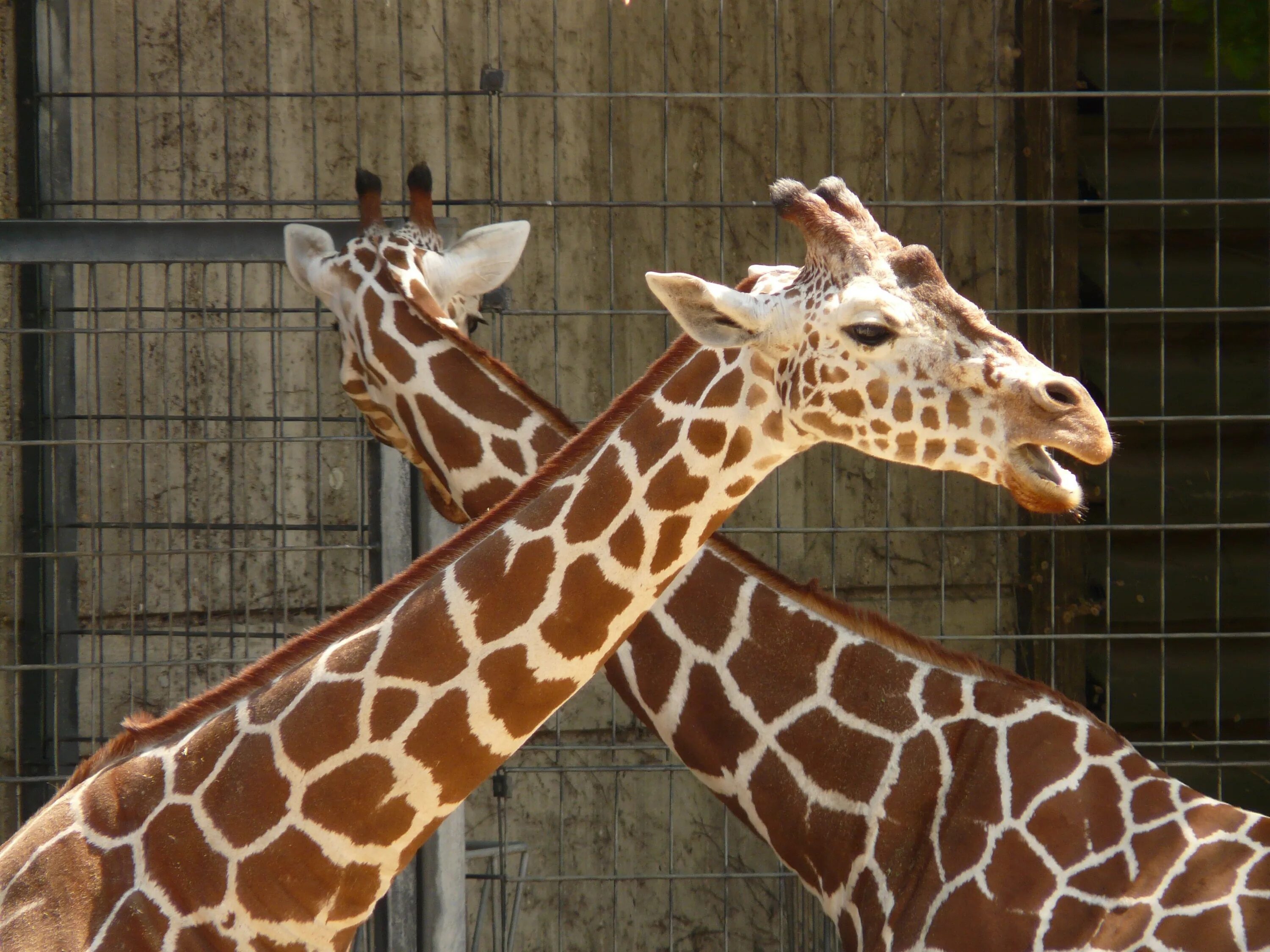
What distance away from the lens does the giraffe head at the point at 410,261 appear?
3.22 metres

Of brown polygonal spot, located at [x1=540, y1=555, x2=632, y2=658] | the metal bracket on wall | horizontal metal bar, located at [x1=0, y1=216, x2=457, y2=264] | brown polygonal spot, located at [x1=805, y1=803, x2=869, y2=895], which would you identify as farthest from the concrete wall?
brown polygonal spot, located at [x1=540, y1=555, x2=632, y2=658]

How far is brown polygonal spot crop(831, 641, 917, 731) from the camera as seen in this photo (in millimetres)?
2500

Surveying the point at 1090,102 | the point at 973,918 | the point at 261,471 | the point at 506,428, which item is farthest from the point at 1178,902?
the point at 1090,102

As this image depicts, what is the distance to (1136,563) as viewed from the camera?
463 centimetres

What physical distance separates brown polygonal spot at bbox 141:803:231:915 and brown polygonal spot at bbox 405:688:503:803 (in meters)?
0.33

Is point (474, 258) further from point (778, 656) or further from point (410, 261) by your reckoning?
point (778, 656)

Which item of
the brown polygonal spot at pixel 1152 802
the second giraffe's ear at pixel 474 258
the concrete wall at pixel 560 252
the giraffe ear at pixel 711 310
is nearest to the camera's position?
the giraffe ear at pixel 711 310

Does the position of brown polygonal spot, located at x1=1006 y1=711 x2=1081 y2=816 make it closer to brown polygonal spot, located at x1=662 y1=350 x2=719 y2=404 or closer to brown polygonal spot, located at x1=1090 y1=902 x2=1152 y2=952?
brown polygonal spot, located at x1=1090 y1=902 x2=1152 y2=952

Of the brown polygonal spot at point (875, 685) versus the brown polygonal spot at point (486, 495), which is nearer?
the brown polygonal spot at point (875, 685)

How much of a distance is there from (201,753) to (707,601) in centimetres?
98

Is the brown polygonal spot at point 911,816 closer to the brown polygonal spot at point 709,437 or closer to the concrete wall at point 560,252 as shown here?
the brown polygonal spot at point 709,437

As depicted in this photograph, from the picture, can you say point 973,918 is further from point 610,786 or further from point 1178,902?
point 610,786

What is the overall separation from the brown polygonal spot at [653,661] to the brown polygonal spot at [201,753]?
0.83 meters

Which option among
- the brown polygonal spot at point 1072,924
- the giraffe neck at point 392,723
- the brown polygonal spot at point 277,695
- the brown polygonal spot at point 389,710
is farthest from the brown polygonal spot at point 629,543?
the brown polygonal spot at point 1072,924
